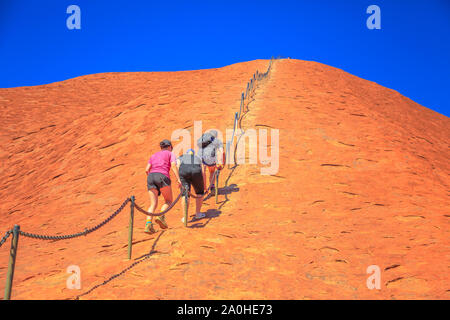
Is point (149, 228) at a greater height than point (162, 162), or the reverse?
point (162, 162)

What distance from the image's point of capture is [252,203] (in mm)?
7484

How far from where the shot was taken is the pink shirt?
243 inches

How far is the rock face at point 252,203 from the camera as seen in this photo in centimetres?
457

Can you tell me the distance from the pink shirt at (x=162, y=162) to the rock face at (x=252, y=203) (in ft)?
3.79

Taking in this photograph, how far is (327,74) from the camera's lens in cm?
2184

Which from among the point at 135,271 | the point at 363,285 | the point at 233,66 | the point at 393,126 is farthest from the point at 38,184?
the point at 233,66

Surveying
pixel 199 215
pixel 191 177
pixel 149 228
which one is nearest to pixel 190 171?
pixel 191 177

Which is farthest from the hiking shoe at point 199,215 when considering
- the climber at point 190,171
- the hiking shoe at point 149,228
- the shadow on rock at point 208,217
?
the hiking shoe at point 149,228

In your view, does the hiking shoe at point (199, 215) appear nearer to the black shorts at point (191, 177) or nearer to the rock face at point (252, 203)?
the rock face at point (252, 203)

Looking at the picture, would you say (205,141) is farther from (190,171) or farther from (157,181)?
(157,181)

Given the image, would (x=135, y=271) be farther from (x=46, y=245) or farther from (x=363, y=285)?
(x=46, y=245)

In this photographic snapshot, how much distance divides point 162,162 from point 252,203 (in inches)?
95.5

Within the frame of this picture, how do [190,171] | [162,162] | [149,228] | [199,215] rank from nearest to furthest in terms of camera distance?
[149,228]
[162,162]
[190,171]
[199,215]

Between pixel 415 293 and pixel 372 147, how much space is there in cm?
730
